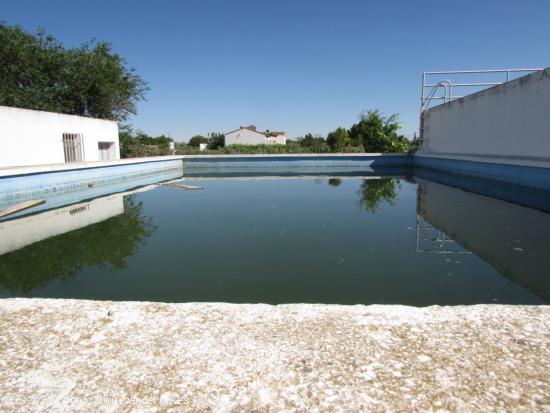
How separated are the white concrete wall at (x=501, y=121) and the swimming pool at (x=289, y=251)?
1.63m

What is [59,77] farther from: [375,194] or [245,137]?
[245,137]

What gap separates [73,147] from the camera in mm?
12055

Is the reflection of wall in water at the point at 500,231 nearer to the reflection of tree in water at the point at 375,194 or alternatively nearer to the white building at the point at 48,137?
the reflection of tree in water at the point at 375,194

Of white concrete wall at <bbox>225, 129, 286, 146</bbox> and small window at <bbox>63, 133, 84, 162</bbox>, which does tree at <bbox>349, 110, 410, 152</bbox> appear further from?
white concrete wall at <bbox>225, 129, 286, 146</bbox>

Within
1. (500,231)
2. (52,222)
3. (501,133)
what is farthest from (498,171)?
(52,222)

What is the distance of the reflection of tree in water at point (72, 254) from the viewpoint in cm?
310

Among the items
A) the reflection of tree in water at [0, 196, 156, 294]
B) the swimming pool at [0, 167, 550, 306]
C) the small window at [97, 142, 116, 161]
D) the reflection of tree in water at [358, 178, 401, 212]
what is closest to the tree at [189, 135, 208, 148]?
the small window at [97, 142, 116, 161]

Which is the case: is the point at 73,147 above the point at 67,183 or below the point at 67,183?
above

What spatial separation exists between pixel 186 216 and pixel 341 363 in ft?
15.2

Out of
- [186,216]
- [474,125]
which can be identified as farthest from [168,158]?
[474,125]

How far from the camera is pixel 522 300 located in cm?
247

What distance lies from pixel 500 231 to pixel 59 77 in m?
19.2

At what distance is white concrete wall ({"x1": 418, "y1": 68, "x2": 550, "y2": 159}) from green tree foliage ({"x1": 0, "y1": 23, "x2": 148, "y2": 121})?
15.7 meters

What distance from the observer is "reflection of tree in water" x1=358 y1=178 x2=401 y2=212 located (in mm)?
6544
